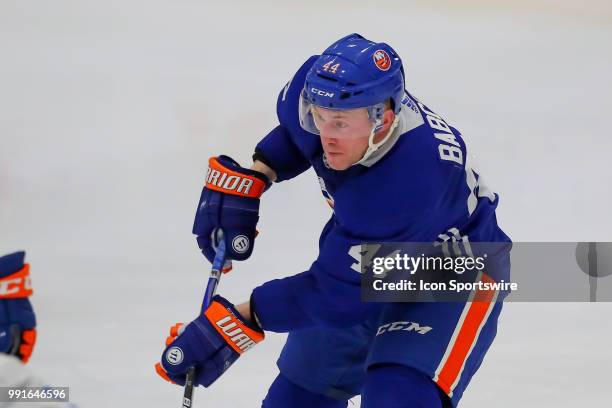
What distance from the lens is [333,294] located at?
130 inches

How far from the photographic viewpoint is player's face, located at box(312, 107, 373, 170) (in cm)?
326

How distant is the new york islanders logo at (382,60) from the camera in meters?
3.29

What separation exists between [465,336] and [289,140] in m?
0.84

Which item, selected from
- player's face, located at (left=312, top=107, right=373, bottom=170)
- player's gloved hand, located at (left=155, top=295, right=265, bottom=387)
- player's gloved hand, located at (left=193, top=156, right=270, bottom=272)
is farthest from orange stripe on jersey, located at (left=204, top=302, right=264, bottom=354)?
player's face, located at (left=312, top=107, right=373, bottom=170)

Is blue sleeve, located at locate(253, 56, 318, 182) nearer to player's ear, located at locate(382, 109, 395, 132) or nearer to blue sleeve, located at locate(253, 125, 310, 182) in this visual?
blue sleeve, located at locate(253, 125, 310, 182)

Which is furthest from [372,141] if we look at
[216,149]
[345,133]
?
[216,149]

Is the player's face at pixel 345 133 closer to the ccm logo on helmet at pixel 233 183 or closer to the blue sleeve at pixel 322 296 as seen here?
the blue sleeve at pixel 322 296

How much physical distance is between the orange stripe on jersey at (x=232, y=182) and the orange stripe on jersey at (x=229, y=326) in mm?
437

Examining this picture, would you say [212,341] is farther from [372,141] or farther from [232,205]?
[372,141]

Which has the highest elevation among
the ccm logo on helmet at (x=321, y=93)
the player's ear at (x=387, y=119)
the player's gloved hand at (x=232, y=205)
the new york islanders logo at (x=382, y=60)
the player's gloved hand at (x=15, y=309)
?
the new york islanders logo at (x=382, y=60)

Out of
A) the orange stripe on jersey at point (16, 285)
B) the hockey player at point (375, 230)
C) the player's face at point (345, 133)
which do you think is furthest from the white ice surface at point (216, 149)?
the orange stripe on jersey at point (16, 285)

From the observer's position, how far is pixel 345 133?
10.7ft

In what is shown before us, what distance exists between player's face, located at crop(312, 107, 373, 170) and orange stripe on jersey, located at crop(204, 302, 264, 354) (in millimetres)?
523

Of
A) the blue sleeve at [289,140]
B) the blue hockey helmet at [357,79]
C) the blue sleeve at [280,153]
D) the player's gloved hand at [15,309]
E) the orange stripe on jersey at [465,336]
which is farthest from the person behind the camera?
the blue sleeve at [280,153]
